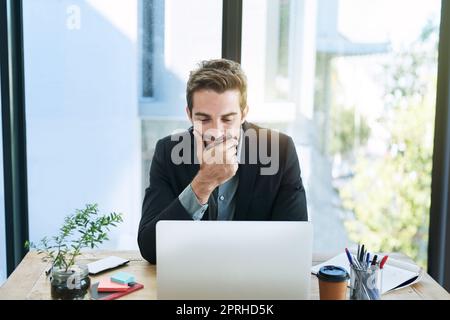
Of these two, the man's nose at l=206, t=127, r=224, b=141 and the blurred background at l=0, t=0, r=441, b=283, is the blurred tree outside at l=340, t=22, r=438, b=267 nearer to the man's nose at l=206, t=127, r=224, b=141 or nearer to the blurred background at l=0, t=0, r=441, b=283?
the blurred background at l=0, t=0, r=441, b=283

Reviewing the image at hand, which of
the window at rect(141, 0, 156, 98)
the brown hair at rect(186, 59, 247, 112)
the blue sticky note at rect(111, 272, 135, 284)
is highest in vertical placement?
the window at rect(141, 0, 156, 98)

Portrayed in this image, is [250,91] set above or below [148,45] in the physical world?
below

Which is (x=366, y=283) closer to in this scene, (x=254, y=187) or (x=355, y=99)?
(x=254, y=187)

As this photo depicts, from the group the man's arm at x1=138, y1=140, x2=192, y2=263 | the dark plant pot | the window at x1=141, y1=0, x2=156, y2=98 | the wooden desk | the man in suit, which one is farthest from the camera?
the window at x1=141, y1=0, x2=156, y2=98

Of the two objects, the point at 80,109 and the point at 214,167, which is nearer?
the point at 214,167

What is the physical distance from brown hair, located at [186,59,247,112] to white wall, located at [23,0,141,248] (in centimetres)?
55

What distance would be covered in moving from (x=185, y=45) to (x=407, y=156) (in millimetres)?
1107

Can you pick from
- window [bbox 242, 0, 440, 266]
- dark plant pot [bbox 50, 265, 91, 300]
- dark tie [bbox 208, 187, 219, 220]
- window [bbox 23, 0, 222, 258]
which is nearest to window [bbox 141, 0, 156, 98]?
window [bbox 23, 0, 222, 258]

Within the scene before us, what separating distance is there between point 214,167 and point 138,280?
0.42 metres

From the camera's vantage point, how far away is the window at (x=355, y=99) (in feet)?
6.94

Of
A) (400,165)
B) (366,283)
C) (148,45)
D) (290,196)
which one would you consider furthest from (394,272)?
(148,45)

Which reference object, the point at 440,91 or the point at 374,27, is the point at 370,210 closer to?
the point at 440,91

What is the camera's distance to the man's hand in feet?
4.66

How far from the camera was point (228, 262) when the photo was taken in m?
0.91
